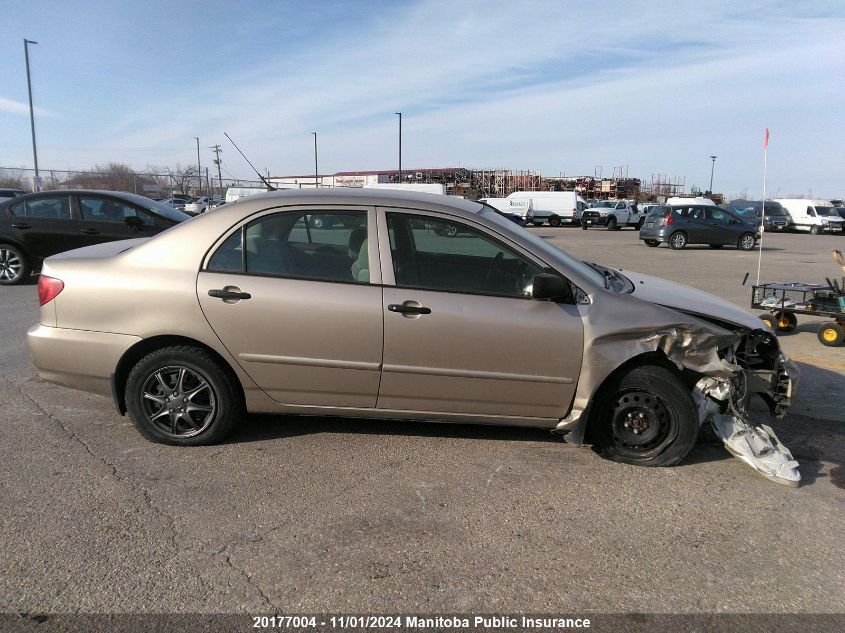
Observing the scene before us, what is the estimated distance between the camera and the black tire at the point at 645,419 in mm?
3701

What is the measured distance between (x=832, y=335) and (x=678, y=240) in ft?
53.4

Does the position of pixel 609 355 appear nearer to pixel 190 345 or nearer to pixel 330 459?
pixel 330 459

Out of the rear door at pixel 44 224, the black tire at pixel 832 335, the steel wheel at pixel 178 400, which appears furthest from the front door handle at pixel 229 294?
the rear door at pixel 44 224

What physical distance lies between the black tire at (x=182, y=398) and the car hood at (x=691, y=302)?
268 centimetres

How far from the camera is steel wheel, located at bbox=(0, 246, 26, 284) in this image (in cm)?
1009

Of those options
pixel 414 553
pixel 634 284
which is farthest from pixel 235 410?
pixel 634 284

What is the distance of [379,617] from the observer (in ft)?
8.07

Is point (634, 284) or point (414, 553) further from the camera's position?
point (634, 284)

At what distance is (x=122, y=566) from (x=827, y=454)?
424 cm

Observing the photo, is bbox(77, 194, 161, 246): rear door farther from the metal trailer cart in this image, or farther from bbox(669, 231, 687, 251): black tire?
bbox(669, 231, 687, 251): black tire

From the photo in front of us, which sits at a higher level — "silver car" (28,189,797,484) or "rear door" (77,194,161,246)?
"rear door" (77,194,161,246)

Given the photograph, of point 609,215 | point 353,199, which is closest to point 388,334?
point 353,199

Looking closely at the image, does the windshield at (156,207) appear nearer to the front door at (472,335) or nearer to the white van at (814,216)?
the front door at (472,335)

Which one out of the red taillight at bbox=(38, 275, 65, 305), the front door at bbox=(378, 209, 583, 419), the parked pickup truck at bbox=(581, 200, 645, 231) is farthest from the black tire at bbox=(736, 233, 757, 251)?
the red taillight at bbox=(38, 275, 65, 305)
